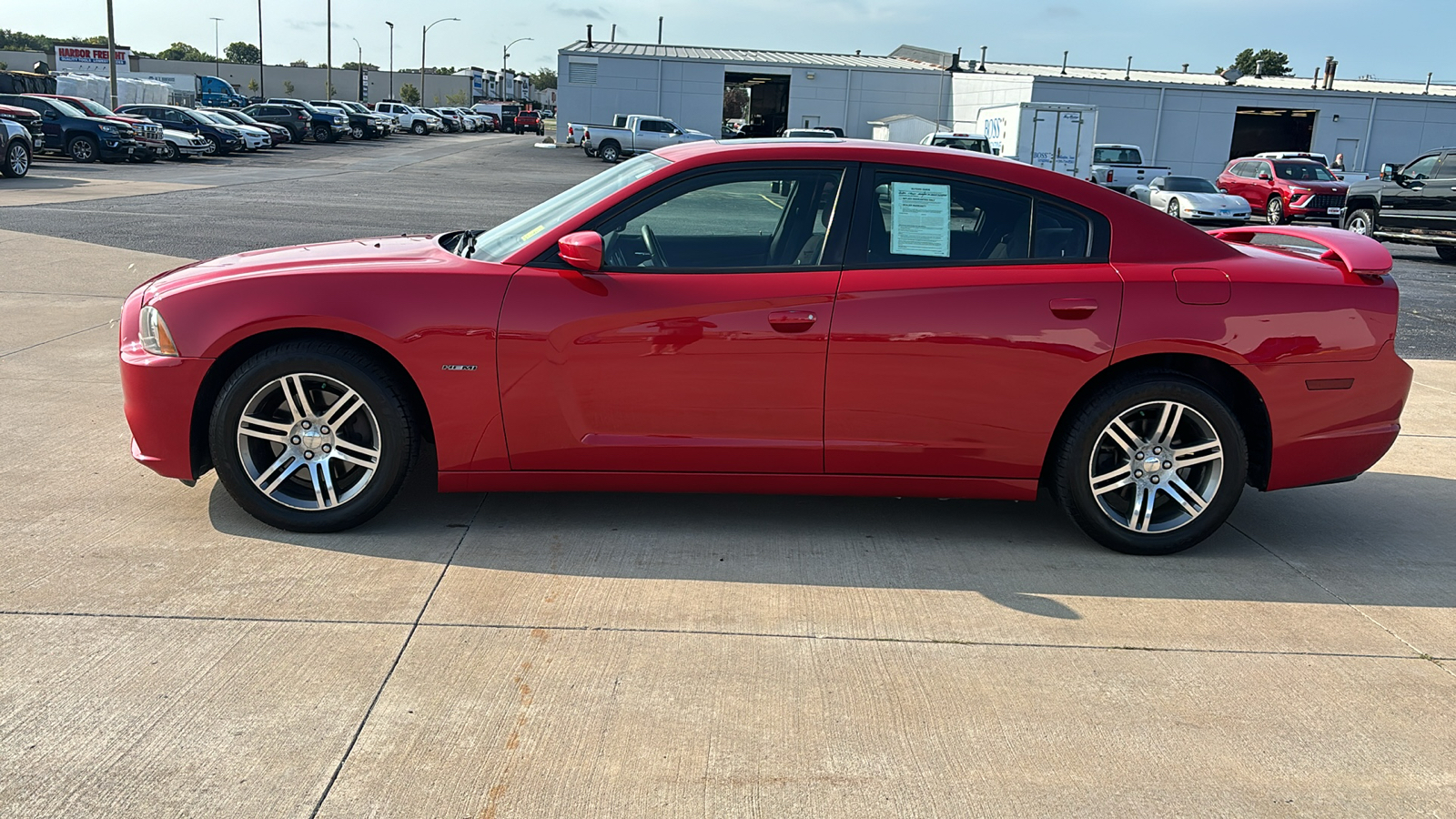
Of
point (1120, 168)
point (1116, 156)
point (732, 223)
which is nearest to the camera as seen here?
point (732, 223)

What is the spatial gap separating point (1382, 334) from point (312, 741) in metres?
4.13

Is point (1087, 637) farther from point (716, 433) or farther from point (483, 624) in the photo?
point (483, 624)

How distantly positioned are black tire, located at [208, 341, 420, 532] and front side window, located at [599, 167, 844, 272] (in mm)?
1002

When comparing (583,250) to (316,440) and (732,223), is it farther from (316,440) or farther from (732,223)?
(316,440)

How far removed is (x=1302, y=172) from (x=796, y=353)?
2752cm

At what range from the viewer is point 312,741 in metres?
2.94

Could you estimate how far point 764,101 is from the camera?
6831 cm

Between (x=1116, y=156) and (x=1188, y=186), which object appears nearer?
(x=1188, y=186)

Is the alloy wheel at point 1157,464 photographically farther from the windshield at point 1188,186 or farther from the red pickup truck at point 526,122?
the red pickup truck at point 526,122

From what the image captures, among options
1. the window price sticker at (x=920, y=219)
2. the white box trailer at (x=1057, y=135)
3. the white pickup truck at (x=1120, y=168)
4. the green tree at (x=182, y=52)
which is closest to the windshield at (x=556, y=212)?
the window price sticker at (x=920, y=219)

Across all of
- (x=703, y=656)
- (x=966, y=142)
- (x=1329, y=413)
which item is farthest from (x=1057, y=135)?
(x=703, y=656)

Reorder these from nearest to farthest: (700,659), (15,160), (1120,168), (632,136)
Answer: (700,659), (15,160), (1120,168), (632,136)

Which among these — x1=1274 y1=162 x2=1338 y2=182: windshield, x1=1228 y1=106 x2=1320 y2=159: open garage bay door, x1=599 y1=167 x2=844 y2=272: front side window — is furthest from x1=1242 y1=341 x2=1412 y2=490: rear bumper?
x1=1228 y1=106 x2=1320 y2=159: open garage bay door

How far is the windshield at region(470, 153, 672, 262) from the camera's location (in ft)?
14.5
